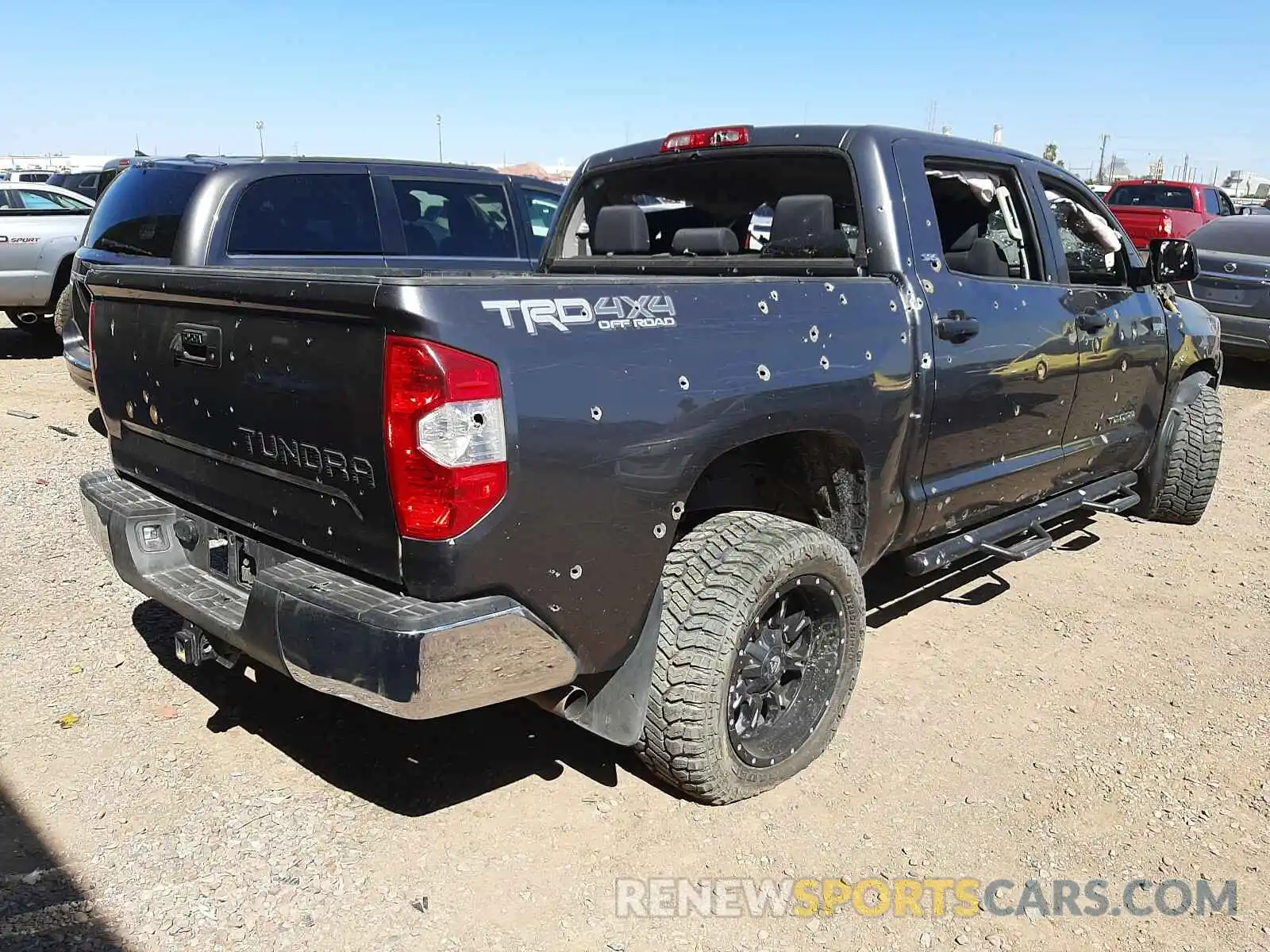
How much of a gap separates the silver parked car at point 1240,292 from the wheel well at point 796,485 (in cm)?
831

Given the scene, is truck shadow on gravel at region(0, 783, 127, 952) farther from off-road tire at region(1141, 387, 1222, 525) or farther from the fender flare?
off-road tire at region(1141, 387, 1222, 525)

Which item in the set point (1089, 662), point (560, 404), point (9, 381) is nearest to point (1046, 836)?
point (1089, 662)

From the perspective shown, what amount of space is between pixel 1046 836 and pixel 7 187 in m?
12.2

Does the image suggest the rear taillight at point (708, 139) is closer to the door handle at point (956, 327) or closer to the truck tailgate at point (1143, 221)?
the door handle at point (956, 327)

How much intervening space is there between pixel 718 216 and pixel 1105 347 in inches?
69.3

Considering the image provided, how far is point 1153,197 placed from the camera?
16203mm

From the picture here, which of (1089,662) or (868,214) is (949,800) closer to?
(1089,662)

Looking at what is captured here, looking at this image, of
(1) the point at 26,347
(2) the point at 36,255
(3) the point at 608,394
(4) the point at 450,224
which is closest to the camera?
(3) the point at 608,394

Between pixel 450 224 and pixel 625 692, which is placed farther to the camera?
pixel 450 224

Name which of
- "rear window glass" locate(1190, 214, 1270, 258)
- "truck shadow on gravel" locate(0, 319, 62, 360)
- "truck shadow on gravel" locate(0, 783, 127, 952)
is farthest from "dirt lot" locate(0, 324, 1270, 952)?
"truck shadow on gravel" locate(0, 319, 62, 360)

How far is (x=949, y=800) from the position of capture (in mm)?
3029

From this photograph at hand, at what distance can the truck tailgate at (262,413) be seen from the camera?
224cm

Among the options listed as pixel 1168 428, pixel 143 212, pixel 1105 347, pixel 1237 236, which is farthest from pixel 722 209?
pixel 1237 236

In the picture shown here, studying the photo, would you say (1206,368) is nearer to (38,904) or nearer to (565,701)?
(565,701)
